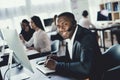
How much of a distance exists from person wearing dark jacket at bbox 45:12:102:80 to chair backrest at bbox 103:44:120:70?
0.59 ft

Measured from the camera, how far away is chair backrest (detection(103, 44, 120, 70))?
2229 mm

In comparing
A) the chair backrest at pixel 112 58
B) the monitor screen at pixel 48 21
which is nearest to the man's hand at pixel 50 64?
the chair backrest at pixel 112 58

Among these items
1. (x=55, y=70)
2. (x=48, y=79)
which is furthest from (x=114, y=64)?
(x=48, y=79)

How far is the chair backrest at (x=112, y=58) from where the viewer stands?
2.23 m

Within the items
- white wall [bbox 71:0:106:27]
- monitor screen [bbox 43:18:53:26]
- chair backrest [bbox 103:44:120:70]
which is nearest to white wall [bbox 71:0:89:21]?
white wall [bbox 71:0:106:27]

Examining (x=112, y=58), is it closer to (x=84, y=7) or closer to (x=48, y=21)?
(x=48, y=21)

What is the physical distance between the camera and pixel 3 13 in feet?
23.2

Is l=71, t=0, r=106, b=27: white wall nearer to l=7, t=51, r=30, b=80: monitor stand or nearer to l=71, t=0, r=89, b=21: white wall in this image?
l=71, t=0, r=89, b=21: white wall

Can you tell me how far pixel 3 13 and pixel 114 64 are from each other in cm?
556

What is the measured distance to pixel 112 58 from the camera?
2.27m

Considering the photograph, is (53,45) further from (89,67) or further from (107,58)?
(89,67)

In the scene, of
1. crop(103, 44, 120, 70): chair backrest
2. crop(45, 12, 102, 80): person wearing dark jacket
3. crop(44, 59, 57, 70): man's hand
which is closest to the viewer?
crop(45, 12, 102, 80): person wearing dark jacket

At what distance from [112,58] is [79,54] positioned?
18.5 inches

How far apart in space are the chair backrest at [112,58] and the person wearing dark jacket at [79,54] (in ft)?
0.59
